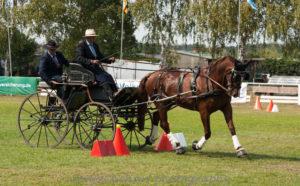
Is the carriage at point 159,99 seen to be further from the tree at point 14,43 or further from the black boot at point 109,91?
the tree at point 14,43

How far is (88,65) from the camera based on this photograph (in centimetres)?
1068

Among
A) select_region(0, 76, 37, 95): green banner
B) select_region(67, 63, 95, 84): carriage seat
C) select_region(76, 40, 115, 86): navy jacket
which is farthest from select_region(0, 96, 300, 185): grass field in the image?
select_region(0, 76, 37, 95): green banner

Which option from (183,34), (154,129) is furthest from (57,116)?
(183,34)

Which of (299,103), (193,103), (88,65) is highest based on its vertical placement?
(88,65)

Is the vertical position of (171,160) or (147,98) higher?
(147,98)

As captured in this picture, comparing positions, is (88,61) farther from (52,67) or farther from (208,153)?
(208,153)

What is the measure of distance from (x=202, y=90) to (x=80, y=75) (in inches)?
102

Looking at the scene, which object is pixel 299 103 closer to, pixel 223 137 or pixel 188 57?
pixel 223 137

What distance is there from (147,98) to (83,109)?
1.42 metres

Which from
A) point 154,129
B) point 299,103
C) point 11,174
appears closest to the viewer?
point 11,174

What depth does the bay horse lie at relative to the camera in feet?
31.9

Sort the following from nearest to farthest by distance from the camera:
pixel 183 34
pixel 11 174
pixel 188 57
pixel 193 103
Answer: pixel 11 174, pixel 193 103, pixel 183 34, pixel 188 57

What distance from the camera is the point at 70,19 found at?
48875 millimetres

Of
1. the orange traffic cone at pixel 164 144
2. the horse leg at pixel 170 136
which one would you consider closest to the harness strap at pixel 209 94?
the horse leg at pixel 170 136
